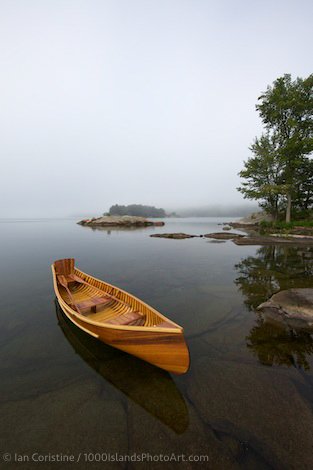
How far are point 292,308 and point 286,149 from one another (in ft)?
122

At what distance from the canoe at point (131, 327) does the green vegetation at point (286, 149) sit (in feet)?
123

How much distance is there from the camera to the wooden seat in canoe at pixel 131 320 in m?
6.34

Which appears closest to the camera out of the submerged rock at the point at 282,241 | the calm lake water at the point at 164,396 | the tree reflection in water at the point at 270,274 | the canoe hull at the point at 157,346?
the calm lake water at the point at 164,396

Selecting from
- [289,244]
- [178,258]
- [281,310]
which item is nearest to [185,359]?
[281,310]

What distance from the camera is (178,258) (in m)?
21.3

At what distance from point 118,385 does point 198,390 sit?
2152 mm

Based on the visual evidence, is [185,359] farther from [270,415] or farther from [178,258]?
[178,258]

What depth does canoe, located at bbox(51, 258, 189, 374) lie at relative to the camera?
4789mm

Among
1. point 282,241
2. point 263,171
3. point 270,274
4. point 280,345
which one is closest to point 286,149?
point 263,171

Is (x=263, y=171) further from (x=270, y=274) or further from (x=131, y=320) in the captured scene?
(x=131, y=320)

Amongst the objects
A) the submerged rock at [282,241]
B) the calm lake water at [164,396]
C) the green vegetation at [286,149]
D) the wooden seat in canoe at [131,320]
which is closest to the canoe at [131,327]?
the wooden seat in canoe at [131,320]

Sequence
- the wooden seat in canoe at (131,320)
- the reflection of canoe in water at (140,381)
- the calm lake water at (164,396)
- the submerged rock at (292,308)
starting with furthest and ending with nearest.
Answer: the submerged rock at (292,308) < the wooden seat in canoe at (131,320) < the reflection of canoe in water at (140,381) < the calm lake water at (164,396)

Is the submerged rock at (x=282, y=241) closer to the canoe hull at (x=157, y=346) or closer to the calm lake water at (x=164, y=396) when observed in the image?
the calm lake water at (x=164, y=396)

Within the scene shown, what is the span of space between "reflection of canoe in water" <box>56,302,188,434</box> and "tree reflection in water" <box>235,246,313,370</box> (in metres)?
3.10
